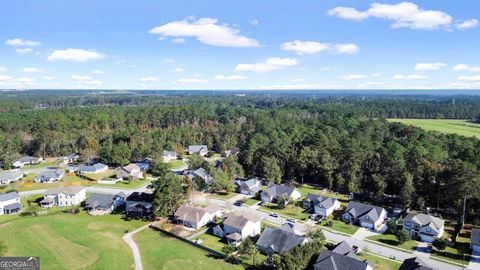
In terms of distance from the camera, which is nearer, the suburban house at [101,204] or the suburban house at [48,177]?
the suburban house at [101,204]

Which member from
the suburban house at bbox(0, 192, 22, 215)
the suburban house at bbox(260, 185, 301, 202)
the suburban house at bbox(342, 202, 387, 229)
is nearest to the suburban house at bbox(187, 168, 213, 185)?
the suburban house at bbox(260, 185, 301, 202)

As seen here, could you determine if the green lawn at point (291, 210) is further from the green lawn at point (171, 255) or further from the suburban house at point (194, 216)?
the green lawn at point (171, 255)

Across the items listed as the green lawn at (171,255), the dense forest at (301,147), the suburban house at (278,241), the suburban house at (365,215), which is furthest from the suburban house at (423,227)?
the green lawn at (171,255)

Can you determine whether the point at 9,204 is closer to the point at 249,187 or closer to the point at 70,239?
the point at 70,239

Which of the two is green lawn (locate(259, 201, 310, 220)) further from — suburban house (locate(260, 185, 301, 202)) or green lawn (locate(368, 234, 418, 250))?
green lawn (locate(368, 234, 418, 250))

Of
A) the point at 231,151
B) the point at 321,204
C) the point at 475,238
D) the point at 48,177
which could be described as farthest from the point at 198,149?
the point at 475,238
